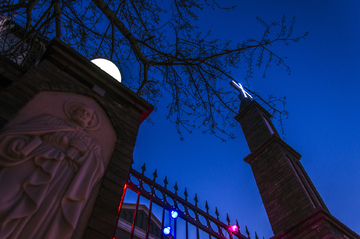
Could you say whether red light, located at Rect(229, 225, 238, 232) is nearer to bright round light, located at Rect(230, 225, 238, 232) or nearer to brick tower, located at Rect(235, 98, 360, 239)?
bright round light, located at Rect(230, 225, 238, 232)

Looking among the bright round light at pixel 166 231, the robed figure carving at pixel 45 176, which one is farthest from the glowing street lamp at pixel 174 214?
the robed figure carving at pixel 45 176

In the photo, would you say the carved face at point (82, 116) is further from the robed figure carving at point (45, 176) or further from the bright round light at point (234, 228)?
the bright round light at point (234, 228)

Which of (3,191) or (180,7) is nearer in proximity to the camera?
(3,191)

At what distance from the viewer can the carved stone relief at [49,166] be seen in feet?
5.30

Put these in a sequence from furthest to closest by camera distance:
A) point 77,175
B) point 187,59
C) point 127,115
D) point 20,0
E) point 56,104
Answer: point 187,59 < point 20,0 < point 127,115 < point 56,104 < point 77,175

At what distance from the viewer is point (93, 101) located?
2.95 meters

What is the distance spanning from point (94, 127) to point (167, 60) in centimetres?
271

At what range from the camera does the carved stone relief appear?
1.62 m

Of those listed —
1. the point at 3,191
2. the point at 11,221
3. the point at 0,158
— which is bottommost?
the point at 11,221

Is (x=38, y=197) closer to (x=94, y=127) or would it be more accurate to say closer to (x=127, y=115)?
(x=94, y=127)

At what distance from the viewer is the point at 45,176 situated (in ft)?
6.12

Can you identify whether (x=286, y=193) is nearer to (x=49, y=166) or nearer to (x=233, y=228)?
(x=233, y=228)

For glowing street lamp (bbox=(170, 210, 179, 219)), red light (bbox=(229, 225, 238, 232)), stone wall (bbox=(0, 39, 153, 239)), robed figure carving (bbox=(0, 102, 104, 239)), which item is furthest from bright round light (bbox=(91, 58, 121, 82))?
red light (bbox=(229, 225, 238, 232))

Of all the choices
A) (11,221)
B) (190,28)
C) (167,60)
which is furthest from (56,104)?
(190,28)
